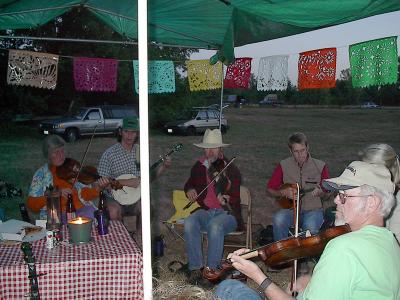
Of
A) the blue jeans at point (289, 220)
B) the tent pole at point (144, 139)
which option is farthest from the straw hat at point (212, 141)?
the tent pole at point (144, 139)

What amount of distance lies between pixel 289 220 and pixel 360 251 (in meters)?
2.60

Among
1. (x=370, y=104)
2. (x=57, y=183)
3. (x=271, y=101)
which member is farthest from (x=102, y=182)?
(x=370, y=104)

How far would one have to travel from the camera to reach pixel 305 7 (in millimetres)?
3410

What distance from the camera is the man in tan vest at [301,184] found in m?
4.23

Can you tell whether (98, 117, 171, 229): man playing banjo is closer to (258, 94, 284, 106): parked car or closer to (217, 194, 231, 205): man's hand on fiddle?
(217, 194, 231, 205): man's hand on fiddle

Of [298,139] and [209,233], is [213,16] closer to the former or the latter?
[298,139]

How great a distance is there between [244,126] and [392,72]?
18.3 metres

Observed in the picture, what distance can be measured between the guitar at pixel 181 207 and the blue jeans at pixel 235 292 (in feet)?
6.91

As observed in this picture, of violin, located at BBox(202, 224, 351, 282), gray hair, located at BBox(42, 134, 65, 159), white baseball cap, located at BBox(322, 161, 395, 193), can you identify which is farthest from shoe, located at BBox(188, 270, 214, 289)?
white baseball cap, located at BBox(322, 161, 395, 193)

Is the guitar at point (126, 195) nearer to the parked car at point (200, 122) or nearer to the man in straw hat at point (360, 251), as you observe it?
the man in straw hat at point (360, 251)

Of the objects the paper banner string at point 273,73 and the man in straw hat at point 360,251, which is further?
the paper banner string at point 273,73

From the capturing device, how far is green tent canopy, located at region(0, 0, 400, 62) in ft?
11.3

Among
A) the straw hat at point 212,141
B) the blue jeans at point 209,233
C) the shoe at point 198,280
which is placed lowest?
the shoe at point 198,280

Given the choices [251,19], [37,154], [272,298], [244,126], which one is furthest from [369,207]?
[244,126]
